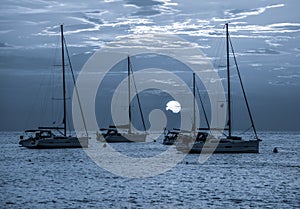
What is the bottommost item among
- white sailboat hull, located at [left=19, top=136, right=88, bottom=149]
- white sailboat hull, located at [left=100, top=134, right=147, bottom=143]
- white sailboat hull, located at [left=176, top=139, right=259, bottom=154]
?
white sailboat hull, located at [left=100, top=134, right=147, bottom=143]

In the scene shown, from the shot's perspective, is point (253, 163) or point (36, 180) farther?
point (253, 163)

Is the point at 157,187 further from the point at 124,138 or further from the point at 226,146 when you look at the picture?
the point at 124,138

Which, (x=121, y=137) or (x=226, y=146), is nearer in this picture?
(x=226, y=146)

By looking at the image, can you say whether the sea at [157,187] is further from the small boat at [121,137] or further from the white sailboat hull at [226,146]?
the small boat at [121,137]

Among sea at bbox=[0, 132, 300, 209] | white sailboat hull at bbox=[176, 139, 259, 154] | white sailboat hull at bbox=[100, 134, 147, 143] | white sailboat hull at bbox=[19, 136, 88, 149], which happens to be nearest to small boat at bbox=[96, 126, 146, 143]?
white sailboat hull at bbox=[100, 134, 147, 143]

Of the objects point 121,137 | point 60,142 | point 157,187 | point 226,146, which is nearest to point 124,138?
point 121,137

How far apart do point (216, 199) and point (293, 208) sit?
5997 millimetres

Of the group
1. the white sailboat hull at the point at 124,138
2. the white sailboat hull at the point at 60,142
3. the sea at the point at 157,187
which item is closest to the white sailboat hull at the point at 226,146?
the sea at the point at 157,187

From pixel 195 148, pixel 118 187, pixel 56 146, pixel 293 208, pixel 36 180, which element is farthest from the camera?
pixel 56 146

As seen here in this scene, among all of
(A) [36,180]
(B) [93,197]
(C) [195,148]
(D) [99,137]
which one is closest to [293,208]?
(B) [93,197]

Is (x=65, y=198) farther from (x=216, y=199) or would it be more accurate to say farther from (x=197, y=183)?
(x=197, y=183)

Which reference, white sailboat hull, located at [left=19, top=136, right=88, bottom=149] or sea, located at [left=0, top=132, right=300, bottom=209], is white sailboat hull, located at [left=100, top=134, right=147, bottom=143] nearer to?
white sailboat hull, located at [left=19, top=136, right=88, bottom=149]

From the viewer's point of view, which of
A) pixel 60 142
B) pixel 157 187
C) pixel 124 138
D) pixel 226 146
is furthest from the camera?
pixel 124 138

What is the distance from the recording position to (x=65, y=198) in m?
41.9
